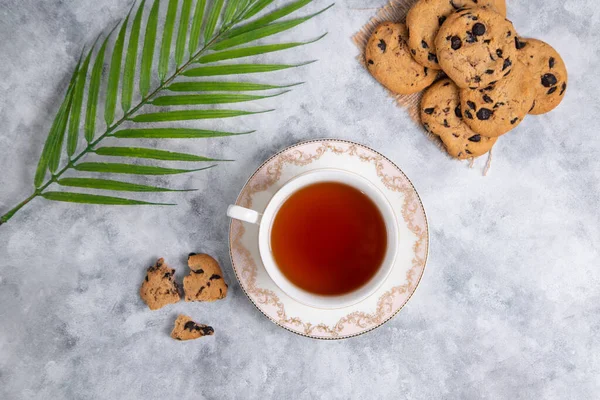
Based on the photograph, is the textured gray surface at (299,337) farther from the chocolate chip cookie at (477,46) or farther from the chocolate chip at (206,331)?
the chocolate chip cookie at (477,46)

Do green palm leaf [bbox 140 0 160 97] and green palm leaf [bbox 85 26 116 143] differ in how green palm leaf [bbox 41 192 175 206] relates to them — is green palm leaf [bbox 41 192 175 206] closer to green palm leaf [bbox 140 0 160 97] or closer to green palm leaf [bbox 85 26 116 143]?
green palm leaf [bbox 85 26 116 143]

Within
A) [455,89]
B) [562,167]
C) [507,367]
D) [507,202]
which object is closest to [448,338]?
[507,367]

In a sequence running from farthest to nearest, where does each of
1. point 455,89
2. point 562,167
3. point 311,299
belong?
point 562,167, point 455,89, point 311,299

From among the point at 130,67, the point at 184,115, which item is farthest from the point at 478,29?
the point at 130,67

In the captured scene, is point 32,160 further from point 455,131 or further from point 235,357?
point 455,131

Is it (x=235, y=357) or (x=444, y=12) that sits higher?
(x=444, y=12)

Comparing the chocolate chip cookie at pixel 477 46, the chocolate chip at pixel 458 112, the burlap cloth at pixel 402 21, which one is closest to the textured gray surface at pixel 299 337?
the burlap cloth at pixel 402 21

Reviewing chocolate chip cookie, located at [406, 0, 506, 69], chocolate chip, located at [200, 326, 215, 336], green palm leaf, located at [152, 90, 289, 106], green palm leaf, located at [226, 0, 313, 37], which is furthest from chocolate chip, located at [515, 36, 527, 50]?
chocolate chip, located at [200, 326, 215, 336]
